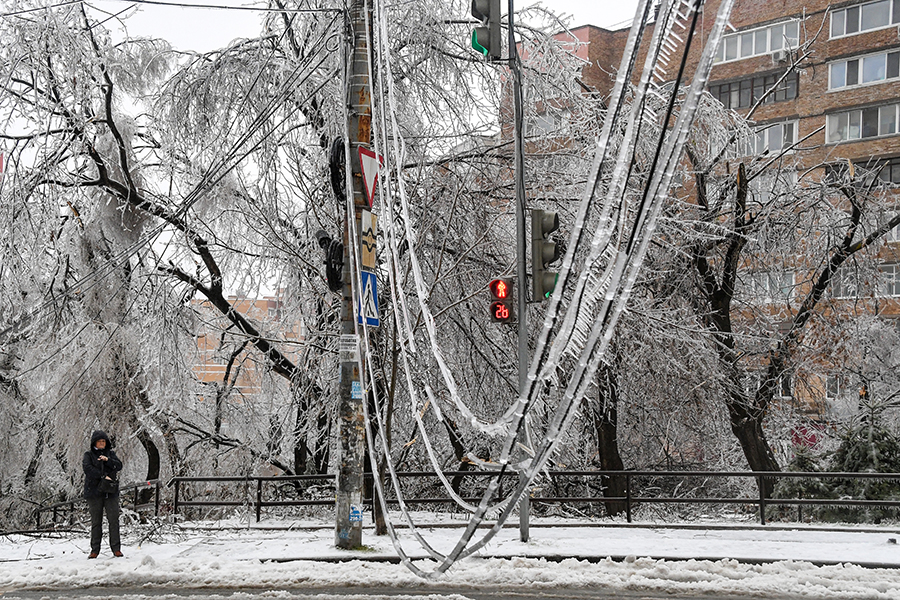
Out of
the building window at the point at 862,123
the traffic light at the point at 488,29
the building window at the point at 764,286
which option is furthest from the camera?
the building window at the point at 862,123

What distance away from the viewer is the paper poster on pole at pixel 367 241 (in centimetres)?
1139

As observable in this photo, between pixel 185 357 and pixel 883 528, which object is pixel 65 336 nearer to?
pixel 185 357

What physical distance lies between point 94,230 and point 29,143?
1.91m

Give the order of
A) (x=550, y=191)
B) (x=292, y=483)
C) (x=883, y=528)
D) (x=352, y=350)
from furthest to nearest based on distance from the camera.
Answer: (x=292, y=483), (x=550, y=191), (x=883, y=528), (x=352, y=350)

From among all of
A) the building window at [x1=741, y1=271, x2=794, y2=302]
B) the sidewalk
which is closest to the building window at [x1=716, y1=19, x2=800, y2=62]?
the building window at [x1=741, y1=271, x2=794, y2=302]

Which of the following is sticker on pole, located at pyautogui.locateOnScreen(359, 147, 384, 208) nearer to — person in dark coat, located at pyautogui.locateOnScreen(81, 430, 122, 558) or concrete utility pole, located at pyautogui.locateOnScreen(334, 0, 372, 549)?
concrete utility pole, located at pyautogui.locateOnScreen(334, 0, 372, 549)

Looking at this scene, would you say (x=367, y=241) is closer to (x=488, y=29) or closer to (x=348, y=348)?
(x=348, y=348)

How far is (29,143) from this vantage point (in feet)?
49.4

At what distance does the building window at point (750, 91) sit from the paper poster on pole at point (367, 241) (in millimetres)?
30746

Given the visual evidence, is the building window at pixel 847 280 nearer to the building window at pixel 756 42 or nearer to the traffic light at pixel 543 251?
the traffic light at pixel 543 251

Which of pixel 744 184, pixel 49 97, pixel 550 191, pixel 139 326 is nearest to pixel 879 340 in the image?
pixel 744 184

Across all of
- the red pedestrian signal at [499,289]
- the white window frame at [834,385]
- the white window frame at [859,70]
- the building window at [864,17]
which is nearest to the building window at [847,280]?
the white window frame at [834,385]

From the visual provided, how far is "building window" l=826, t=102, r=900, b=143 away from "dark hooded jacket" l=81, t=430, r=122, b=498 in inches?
1344

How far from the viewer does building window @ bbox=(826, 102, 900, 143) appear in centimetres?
3678
